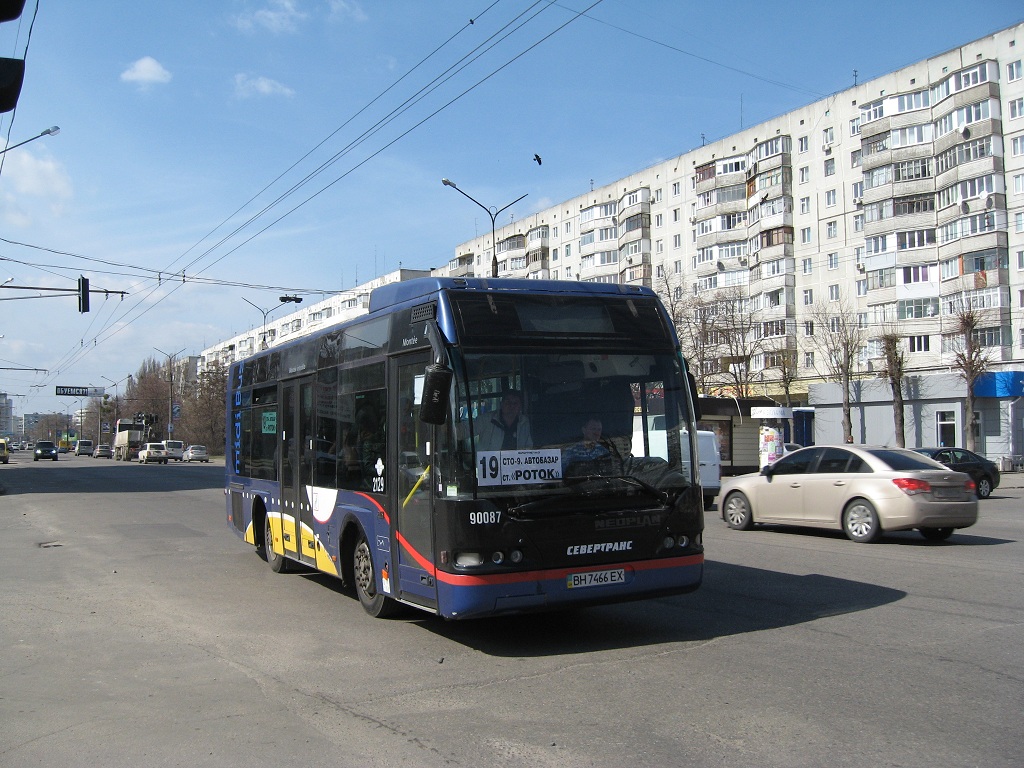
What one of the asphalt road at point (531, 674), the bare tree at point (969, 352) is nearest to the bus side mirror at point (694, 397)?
the asphalt road at point (531, 674)

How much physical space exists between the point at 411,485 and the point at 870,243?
53222 mm

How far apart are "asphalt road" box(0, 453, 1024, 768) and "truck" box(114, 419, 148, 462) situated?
79.7 m

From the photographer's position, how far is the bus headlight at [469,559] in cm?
657

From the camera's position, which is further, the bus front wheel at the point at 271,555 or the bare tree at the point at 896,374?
the bare tree at the point at 896,374

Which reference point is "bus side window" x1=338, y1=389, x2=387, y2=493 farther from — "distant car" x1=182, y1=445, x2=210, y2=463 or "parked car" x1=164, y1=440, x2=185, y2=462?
"distant car" x1=182, y1=445, x2=210, y2=463

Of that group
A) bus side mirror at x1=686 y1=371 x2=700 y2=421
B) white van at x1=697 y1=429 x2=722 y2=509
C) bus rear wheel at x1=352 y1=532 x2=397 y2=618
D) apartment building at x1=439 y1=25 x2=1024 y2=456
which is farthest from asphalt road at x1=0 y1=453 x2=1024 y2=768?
apartment building at x1=439 y1=25 x2=1024 y2=456

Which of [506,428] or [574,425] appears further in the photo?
[574,425]

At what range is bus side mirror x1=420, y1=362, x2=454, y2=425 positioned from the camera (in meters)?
6.48

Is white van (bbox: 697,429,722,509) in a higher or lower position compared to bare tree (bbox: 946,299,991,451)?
lower

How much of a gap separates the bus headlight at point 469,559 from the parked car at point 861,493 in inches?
344

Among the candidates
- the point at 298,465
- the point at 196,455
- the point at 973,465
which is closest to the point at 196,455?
the point at 196,455

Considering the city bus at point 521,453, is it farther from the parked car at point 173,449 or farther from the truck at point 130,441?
the truck at point 130,441

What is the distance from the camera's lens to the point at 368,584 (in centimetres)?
840

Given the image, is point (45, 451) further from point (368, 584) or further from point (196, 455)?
point (368, 584)
